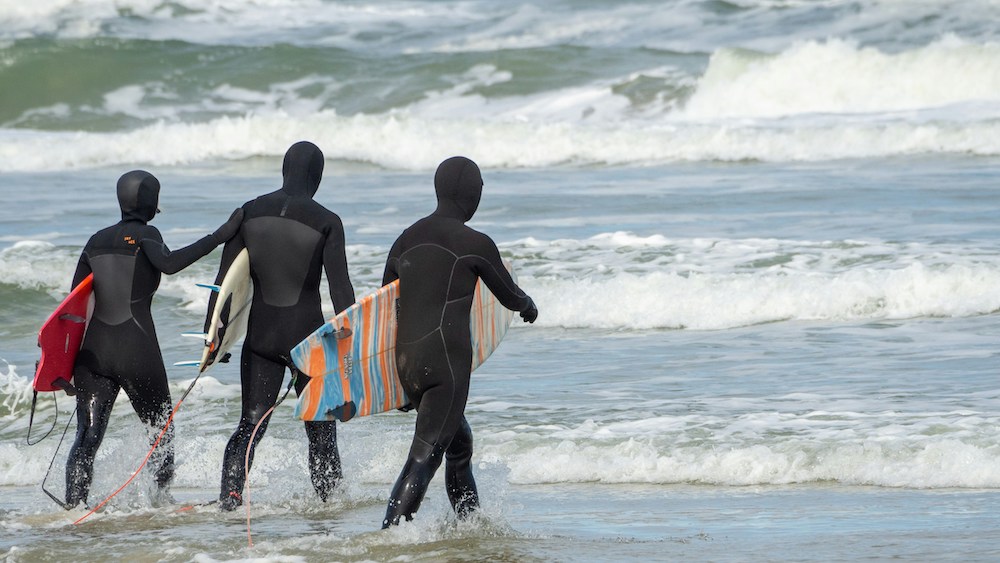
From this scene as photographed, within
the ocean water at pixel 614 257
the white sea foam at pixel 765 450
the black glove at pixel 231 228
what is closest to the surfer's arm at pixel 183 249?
the black glove at pixel 231 228

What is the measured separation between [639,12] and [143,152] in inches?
635

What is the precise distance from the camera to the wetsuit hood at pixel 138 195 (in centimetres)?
576

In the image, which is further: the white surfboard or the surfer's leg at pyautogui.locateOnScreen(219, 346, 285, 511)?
the surfer's leg at pyautogui.locateOnScreen(219, 346, 285, 511)

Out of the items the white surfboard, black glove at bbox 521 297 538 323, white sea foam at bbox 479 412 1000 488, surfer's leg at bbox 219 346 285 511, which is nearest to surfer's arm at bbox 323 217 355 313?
the white surfboard

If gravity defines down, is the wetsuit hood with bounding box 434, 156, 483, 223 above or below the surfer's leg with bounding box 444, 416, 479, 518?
above

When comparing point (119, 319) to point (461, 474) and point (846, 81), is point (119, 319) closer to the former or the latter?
point (461, 474)

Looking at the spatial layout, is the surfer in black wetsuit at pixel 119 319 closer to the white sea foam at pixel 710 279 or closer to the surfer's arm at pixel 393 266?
the surfer's arm at pixel 393 266

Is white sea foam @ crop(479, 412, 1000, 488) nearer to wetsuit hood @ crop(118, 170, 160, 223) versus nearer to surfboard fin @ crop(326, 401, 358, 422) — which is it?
surfboard fin @ crop(326, 401, 358, 422)

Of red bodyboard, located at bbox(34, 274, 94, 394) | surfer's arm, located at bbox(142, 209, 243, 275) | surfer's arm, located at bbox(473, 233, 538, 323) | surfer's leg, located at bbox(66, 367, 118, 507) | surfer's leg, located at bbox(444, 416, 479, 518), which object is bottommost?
surfer's leg, located at bbox(444, 416, 479, 518)

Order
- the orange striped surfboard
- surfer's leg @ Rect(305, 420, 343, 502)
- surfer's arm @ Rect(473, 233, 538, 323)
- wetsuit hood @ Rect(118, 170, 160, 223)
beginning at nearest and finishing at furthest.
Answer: surfer's arm @ Rect(473, 233, 538, 323) < the orange striped surfboard < wetsuit hood @ Rect(118, 170, 160, 223) < surfer's leg @ Rect(305, 420, 343, 502)

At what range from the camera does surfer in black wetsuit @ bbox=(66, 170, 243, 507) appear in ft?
19.0

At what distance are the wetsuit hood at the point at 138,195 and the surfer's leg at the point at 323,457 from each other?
1182 mm

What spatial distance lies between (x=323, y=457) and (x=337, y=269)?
3.26 feet

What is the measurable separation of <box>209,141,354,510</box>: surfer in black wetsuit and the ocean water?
63 cm
